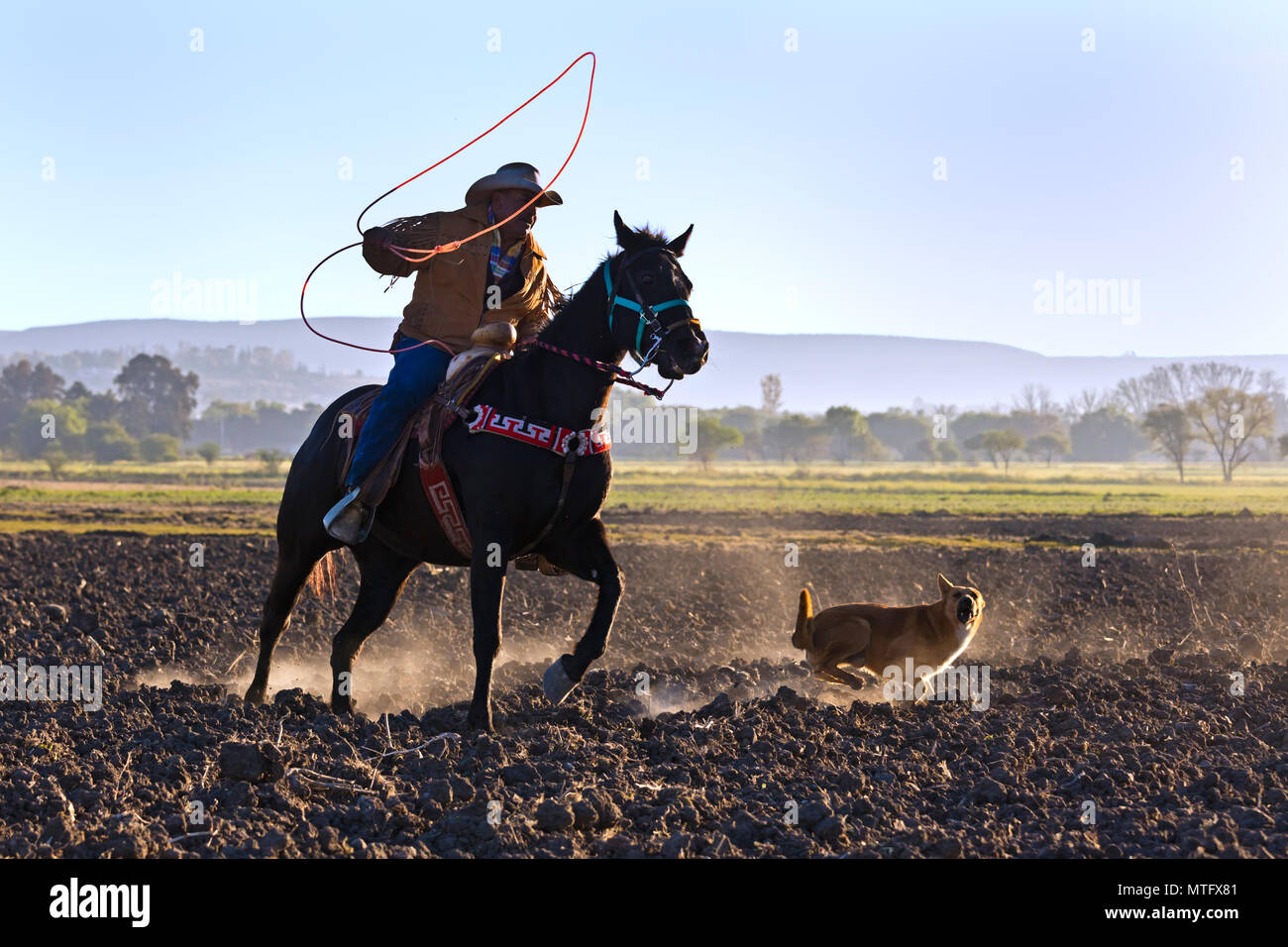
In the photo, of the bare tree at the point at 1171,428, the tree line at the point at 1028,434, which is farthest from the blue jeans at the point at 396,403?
the bare tree at the point at 1171,428

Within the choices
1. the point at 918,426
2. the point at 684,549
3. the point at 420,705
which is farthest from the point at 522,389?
the point at 918,426

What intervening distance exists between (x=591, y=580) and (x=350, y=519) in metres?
1.69

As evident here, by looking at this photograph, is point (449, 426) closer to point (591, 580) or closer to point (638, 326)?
point (591, 580)

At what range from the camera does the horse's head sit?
6.97 meters

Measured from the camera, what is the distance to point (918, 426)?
19612 cm

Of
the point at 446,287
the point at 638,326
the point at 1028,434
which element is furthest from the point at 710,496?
the point at 1028,434

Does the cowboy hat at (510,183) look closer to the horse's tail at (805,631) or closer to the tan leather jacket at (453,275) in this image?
the tan leather jacket at (453,275)

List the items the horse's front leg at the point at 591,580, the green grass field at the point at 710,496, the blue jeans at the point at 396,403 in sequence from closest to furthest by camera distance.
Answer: the horse's front leg at the point at 591,580 < the blue jeans at the point at 396,403 < the green grass field at the point at 710,496

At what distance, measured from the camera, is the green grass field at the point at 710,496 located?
40781 millimetres

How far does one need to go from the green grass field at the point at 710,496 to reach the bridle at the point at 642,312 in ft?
91.5

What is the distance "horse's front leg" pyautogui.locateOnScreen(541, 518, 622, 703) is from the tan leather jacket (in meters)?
1.52

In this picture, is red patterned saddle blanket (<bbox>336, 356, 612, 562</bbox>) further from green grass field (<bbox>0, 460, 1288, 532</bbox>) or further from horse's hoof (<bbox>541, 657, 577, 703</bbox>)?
green grass field (<bbox>0, 460, 1288, 532</bbox>)

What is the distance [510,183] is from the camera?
8.14 meters
